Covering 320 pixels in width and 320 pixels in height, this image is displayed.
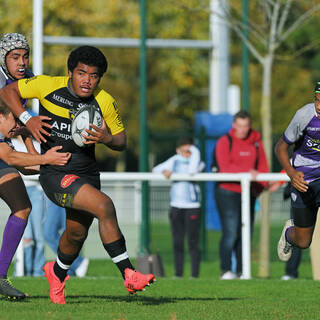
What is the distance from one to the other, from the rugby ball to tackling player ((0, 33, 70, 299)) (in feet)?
2.39

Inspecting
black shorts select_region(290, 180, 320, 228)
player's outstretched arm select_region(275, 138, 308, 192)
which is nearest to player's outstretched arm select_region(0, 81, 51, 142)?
player's outstretched arm select_region(275, 138, 308, 192)

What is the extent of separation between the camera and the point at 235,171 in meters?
11.9

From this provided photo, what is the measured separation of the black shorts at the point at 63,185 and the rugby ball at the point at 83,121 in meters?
0.33

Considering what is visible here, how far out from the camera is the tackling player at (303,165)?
8.12m

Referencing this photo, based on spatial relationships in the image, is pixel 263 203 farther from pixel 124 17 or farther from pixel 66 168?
pixel 124 17

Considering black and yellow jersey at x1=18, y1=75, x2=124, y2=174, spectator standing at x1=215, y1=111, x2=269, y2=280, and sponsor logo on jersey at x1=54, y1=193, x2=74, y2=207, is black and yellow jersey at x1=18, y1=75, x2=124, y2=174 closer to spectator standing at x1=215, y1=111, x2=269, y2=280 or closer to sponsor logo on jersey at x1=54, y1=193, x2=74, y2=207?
sponsor logo on jersey at x1=54, y1=193, x2=74, y2=207

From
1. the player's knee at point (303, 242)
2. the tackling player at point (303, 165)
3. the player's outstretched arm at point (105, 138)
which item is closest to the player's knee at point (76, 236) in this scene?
the player's outstretched arm at point (105, 138)

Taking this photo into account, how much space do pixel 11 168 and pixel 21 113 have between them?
2.37 ft

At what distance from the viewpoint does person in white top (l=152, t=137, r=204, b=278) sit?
1238cm

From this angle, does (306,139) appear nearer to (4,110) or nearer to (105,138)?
(105,138)

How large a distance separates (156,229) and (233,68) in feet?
103

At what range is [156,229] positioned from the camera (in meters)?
13.9

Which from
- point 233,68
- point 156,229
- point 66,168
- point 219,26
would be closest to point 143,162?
point 156,229

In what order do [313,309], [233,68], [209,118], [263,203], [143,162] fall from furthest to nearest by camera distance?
[233,68]
[209,118]
[143,162]
[263,203]
[313,309]
